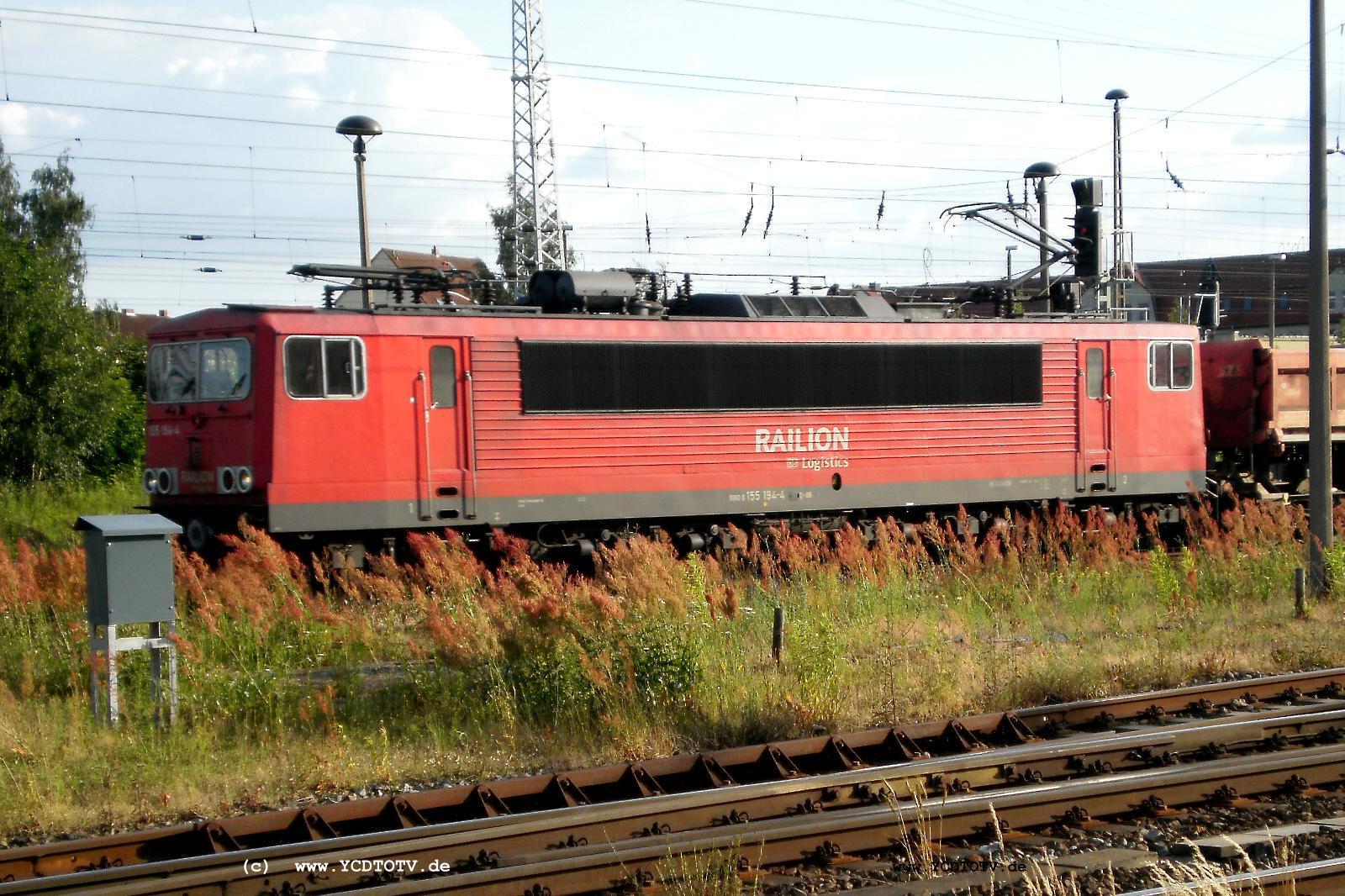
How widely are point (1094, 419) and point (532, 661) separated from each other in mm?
11488

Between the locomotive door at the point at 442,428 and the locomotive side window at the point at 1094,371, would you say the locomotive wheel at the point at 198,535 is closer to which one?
Result: the locomotive door at the point at 442,428

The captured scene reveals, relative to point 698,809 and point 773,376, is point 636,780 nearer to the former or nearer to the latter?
point 698,809

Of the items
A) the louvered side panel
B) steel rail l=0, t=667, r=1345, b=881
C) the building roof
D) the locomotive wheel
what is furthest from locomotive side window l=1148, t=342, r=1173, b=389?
the building roof

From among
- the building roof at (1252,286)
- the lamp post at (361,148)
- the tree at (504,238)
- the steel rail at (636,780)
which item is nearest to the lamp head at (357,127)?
the lamp post at (361,148)

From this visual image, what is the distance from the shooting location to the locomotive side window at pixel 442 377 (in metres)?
14.2

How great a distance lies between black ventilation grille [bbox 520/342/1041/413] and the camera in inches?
587

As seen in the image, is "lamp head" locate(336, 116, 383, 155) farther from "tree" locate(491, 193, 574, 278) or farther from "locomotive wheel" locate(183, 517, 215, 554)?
"tree" locate(491, 193, 574, 278)

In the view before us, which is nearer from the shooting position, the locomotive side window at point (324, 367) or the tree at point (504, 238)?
the locomotive side window at point (324, 367)

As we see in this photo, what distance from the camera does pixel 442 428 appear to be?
1424 centimetres

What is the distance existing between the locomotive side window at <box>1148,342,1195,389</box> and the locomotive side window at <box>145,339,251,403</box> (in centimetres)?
1247

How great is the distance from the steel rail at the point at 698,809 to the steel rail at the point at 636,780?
0.33 meters

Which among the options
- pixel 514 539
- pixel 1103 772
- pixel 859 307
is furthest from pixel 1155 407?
pixel 1103 772

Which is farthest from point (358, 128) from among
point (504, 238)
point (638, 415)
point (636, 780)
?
point (504, 238)

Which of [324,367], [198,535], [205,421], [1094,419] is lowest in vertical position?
[198,535]
